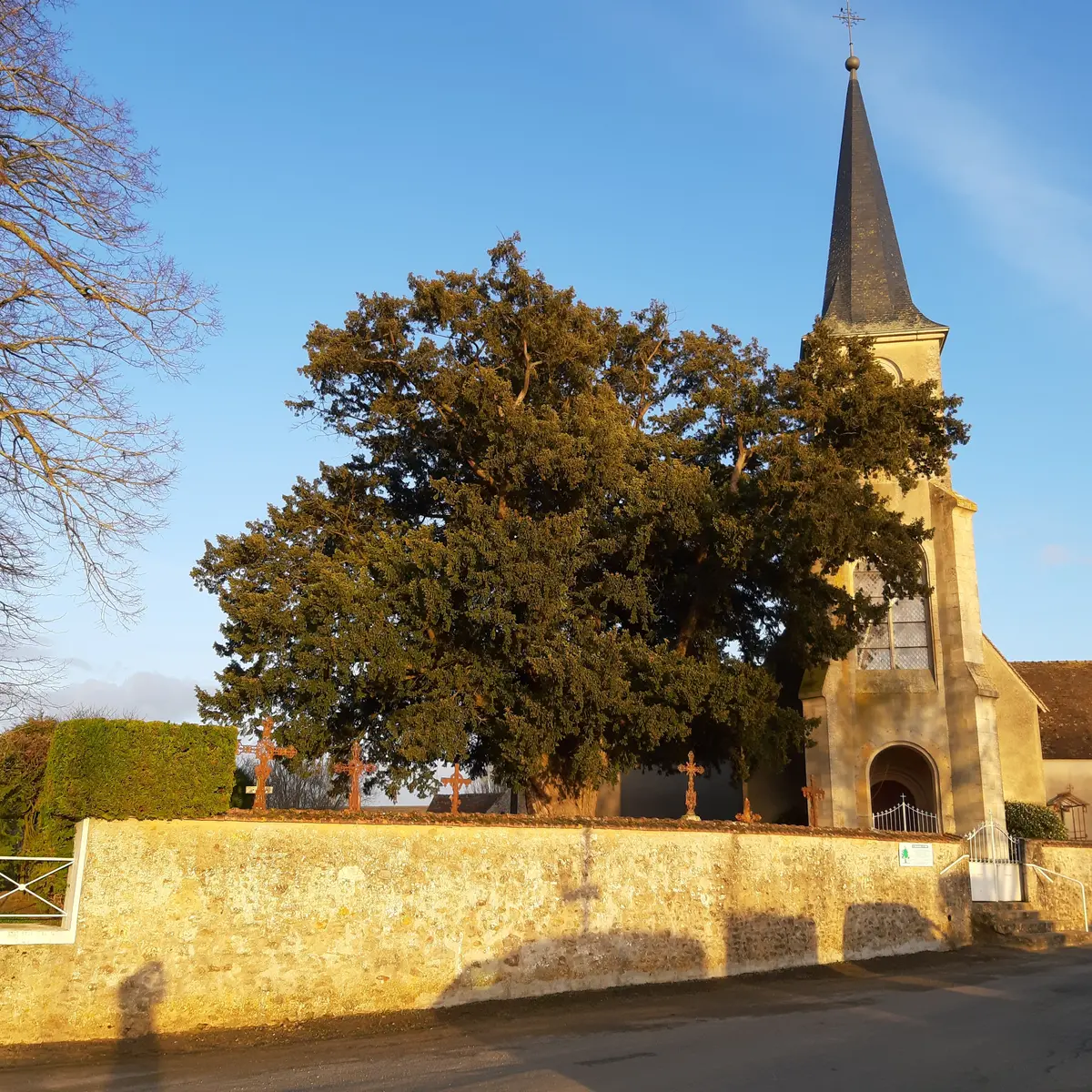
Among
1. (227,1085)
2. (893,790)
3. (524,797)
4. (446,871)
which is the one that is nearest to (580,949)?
(446,871)

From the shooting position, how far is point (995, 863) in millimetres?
22391

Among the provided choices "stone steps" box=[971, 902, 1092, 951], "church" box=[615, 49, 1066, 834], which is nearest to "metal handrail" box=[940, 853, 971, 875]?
"stone steps" box=[971, 902, 1092, 951]

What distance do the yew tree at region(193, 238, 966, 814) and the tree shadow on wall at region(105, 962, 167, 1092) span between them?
836cm

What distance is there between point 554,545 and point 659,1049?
10018 mm

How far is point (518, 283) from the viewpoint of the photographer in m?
22.5

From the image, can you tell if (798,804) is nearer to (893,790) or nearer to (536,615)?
(893,790)

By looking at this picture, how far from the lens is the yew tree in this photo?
1927 cm

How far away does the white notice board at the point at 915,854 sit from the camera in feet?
65.2

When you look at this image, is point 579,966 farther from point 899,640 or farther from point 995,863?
point 899,640

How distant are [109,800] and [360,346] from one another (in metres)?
13.8

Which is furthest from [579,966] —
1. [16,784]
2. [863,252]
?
[863,252]

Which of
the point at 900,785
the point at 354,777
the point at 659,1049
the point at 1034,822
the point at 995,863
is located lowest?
the point at 659,1049

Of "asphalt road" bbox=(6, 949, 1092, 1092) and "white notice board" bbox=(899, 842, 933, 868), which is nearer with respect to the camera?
"asphalt road" bbox=(6, 949, 1092, 1092)

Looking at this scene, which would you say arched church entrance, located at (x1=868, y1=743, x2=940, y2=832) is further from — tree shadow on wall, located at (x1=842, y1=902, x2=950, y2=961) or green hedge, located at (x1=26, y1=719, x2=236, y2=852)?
green hedge, located at (x1=26, y1=719, x2=236, y2=852)
